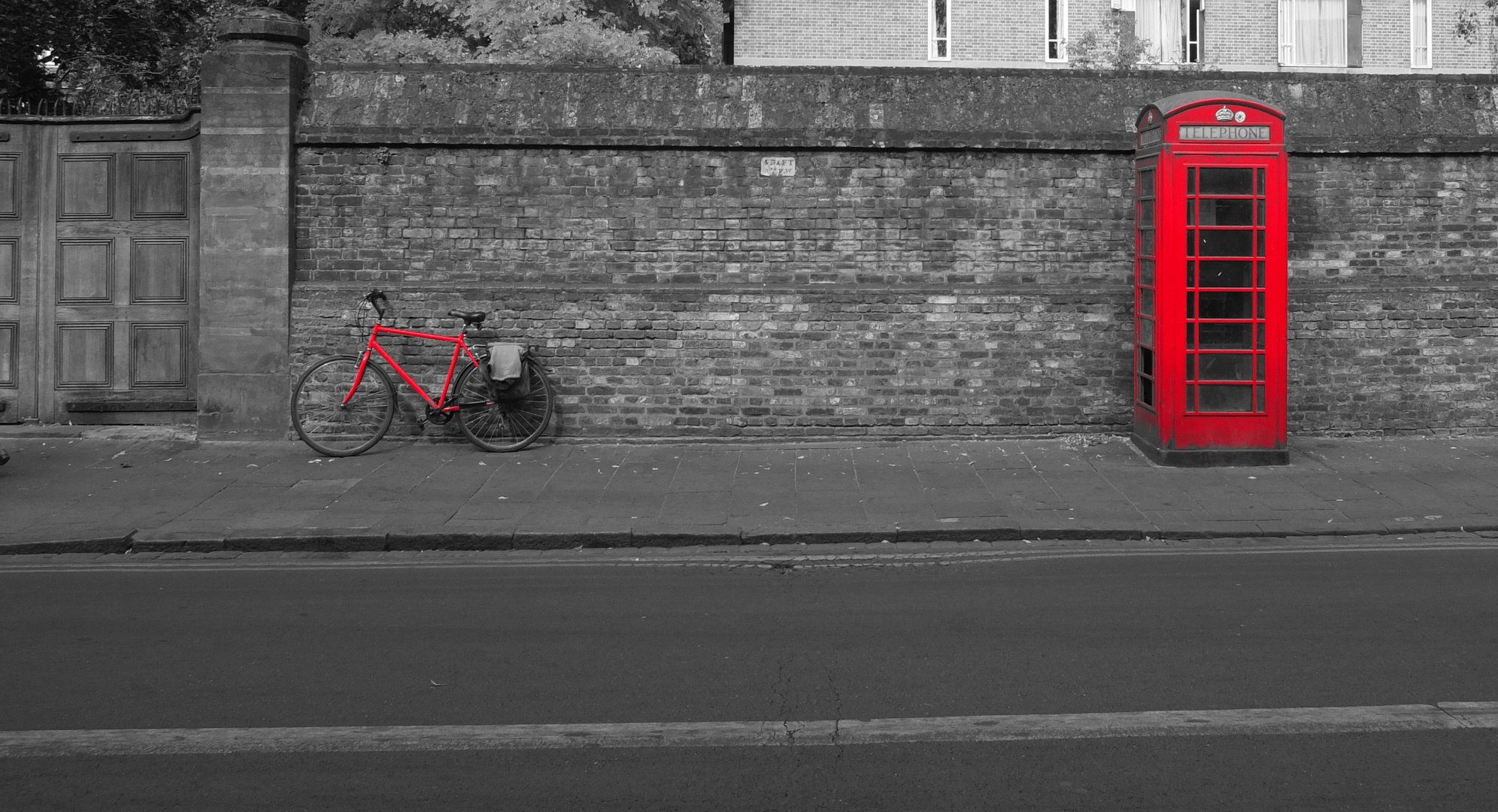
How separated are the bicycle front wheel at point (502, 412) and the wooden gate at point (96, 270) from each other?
8.21 feet

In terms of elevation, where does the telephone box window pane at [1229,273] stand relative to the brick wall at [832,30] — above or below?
below

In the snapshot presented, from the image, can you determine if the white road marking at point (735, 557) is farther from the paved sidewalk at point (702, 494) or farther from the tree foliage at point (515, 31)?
the tree foliage at point (515, 31)

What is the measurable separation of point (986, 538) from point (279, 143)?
667 centimetres

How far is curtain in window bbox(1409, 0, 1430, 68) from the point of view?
2484cm

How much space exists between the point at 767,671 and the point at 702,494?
4009 millimetres

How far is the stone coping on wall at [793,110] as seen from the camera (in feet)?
37.7

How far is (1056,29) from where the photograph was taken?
24.8m

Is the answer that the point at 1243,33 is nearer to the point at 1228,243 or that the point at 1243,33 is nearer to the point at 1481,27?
the point at 1481,27

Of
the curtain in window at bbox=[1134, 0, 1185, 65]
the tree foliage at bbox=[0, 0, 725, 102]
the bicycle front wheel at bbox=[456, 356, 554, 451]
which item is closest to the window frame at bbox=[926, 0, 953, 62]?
the curtain in window at bbox=[1134, 0, 1185, 65]

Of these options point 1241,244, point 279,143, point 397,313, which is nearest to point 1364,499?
point 1241,244

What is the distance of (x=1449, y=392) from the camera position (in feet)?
38.6

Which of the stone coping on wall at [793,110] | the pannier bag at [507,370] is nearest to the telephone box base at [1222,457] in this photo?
the stone coping on wall at [793,110]

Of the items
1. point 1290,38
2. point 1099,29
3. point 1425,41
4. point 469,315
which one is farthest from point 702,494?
point 1425,41

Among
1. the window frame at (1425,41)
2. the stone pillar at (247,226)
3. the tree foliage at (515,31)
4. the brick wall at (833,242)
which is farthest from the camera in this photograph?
the window frame at (1425,41)
